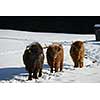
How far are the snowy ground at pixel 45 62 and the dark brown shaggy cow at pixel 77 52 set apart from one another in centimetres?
5

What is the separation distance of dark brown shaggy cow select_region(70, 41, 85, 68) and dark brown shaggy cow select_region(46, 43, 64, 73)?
168 millimetres

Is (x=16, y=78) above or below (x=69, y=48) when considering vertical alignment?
below

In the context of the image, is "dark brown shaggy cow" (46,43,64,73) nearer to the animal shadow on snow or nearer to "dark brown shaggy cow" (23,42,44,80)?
"dark brown shaggy cow" (23,42,44,80)

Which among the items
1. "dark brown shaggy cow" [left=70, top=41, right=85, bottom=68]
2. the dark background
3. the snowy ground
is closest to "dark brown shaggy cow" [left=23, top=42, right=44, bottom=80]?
the snowy ground

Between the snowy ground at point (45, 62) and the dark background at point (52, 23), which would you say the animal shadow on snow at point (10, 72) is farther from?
the dark background at point (52, 23)

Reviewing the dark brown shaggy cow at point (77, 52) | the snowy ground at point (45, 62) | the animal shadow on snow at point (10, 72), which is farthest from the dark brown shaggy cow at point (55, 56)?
the animal shadow on snow at point (10, 72)

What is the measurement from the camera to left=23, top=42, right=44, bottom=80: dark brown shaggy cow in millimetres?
4039

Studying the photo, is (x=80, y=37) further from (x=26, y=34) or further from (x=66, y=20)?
(x=26, y=34)

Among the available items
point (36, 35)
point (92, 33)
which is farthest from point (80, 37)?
point (36, 35)

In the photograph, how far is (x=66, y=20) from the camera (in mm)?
4402

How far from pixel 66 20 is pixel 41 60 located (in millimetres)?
590

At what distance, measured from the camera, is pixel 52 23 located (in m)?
4.45

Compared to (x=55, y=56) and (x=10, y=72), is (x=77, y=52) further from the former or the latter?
(x=10, y=72)

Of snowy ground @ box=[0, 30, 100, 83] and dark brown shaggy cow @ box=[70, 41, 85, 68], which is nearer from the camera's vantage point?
snowy ground @ box=[0, 30, 100, 83]
